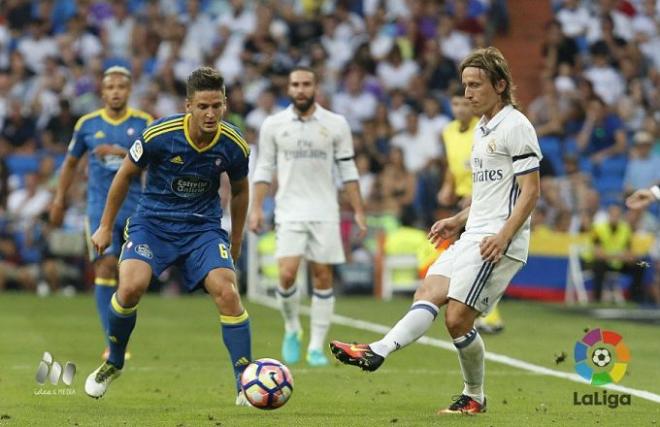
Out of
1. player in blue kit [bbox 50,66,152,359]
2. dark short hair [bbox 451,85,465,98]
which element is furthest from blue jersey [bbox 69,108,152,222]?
dark short hair [bbox 451,85,465,98]

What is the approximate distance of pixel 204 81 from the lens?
28.9 ft

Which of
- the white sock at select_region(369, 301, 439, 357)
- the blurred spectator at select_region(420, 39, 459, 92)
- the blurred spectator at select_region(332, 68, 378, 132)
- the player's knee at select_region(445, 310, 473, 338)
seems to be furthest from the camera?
the blurred spectator at select_region(420, 39, 459, 92)

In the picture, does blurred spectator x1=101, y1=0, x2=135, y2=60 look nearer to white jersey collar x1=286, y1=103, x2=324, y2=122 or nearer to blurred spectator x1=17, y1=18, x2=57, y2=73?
blurred spectator x1=17, y1=18, x2=57, y2=73

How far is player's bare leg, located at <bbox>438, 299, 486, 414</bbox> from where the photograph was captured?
8602 mm

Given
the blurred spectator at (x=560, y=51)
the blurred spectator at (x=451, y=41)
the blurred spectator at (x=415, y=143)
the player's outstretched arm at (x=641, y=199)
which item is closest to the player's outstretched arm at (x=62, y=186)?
the player's outstretched arm at (x=641, y=199)

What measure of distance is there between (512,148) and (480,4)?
19.9 metres

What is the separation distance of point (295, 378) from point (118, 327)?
87.7 inches

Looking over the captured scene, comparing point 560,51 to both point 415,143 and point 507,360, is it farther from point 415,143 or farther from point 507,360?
point 507,360

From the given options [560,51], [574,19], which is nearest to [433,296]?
[560,51]

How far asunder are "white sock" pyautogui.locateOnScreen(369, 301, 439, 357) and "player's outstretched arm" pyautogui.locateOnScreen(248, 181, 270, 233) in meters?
4.05

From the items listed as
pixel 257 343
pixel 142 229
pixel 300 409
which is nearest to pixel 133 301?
pixel 142 229

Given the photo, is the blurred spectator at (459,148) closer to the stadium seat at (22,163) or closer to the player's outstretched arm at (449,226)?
the player's outstretched arm at (449,226)

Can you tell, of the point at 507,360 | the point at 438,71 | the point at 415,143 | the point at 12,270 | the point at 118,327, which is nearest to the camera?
the point at 118,327

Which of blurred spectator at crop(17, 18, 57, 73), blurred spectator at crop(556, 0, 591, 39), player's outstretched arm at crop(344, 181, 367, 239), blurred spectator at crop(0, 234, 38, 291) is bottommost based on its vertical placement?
blurred spectator at crop(0, 234, 38, 291)
